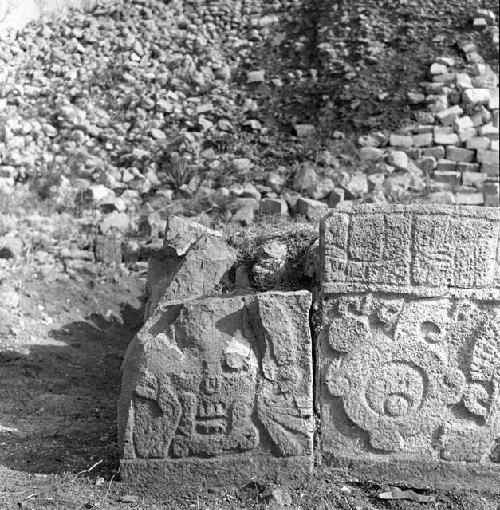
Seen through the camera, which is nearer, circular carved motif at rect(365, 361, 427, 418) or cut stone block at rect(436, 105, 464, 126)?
circular carved motif at rect(365, 361, 427, 418)

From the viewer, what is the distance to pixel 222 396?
13.1ft

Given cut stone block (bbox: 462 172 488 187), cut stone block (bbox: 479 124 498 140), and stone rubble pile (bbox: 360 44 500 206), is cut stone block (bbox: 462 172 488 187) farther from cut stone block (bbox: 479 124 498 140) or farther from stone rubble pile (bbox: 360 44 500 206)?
cut stone block (bbox: 479 124 498 140)

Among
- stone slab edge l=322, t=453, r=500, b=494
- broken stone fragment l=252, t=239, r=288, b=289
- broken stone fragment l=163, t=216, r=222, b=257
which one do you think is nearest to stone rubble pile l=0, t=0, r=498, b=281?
broken stone fragment l=163, t=216, r=222, b=257

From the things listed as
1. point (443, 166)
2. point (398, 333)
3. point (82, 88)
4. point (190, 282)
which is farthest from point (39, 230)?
point (398, 333)

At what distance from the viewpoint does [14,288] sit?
7.93 metres

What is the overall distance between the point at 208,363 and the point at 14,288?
4.55 m

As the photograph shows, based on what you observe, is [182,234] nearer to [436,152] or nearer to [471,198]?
[471,198]

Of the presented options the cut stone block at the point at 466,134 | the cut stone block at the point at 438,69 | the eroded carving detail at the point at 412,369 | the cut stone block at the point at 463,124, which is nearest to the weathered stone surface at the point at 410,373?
the eroded carving detail at the point at 412,369

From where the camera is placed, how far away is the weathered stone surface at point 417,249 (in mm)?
4027

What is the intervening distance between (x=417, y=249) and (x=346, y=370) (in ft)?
2.44

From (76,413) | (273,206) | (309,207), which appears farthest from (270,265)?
(273,206)

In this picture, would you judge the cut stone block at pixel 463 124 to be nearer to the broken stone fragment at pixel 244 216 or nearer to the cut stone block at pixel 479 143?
the cut stone block at pixel 479 143

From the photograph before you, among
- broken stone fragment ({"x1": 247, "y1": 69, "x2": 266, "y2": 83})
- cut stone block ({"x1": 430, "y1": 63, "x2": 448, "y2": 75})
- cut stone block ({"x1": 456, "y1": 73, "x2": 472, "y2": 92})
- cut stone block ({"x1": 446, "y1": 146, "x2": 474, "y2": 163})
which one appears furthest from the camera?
broken stone fragment ({"x1": 247, "y1": 69, "x2": 266, "y2": 83})

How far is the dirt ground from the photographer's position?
3846 millimetres
